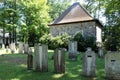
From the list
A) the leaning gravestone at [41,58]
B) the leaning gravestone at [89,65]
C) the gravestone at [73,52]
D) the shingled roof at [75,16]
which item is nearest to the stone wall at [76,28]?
the shingled roof at [75,16]

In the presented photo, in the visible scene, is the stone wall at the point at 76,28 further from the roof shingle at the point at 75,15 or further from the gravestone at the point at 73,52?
the gravestone at the point at 73,52

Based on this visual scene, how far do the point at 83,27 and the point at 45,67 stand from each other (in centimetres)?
2013

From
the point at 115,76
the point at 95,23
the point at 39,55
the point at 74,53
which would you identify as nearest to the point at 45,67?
the point at 39,55

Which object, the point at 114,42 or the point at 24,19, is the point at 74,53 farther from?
the point at 24,19

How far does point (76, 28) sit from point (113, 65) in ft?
69.9

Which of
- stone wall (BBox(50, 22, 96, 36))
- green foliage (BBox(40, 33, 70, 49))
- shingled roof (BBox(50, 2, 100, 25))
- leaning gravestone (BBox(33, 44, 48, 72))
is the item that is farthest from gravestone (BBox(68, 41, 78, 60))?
shingled roof (BBox(50, 2, 100, 25))

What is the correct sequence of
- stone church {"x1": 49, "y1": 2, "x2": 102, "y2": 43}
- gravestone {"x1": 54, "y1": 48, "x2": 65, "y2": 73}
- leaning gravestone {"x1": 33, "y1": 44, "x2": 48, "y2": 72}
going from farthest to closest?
stone church {"x1": 49, "y1": 2, "x2": 102, "y2": 43} → leaning gravestone {"x1": 33, "y1": 44, "x2": 48, "y2": 72} → gravestone {"x1": 54, "y1": 48, "x2": 65, "y2": 73}

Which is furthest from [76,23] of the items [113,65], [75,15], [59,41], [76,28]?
[113,65]

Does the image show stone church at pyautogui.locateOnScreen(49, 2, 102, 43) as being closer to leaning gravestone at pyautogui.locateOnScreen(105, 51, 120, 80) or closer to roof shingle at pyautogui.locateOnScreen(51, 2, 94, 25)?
roof shingle at pyautogui.locateOnScreen(51, 2, 94, 25)

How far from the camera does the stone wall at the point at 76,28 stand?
91.1 feet

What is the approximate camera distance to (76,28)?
95.1 feet

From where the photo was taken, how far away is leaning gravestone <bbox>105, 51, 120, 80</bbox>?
781 cm

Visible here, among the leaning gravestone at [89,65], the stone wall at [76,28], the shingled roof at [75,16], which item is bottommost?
the leaning gravestone at [89,65]

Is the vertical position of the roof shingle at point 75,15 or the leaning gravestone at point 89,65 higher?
the roof shingle at point 75,15
